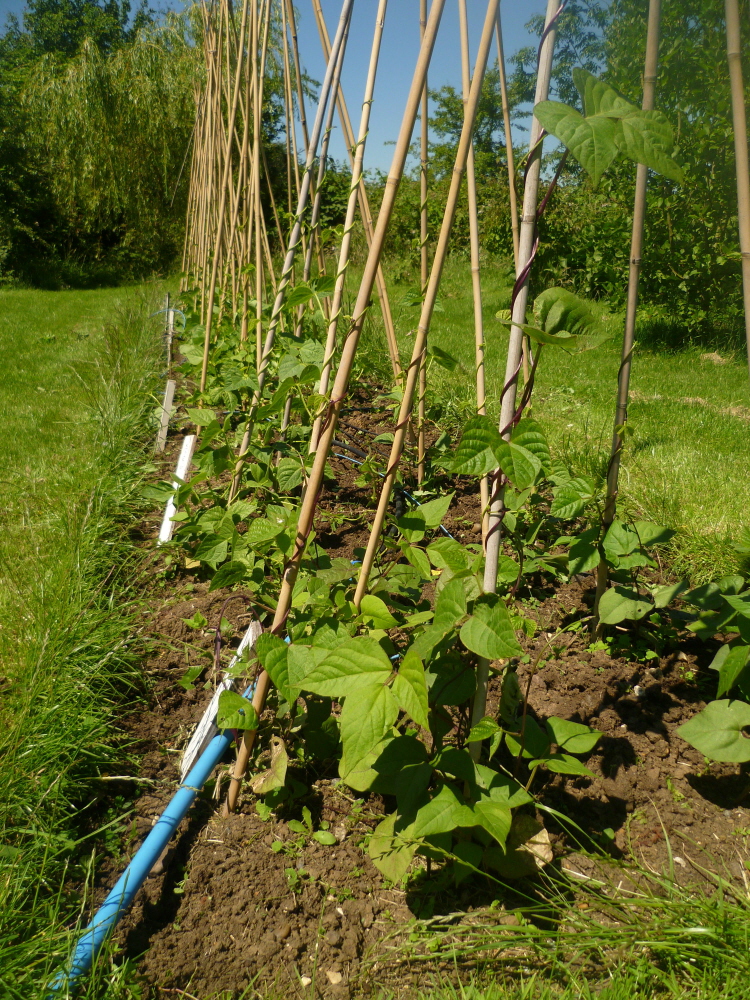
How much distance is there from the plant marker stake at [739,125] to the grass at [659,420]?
38cm

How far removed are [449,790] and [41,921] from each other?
681mm

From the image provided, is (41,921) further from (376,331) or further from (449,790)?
(376,331)

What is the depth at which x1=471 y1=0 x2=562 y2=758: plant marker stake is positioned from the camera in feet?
2.86

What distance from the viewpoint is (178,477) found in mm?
2209

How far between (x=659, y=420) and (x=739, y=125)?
2.69m

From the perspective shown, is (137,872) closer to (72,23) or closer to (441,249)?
(441,249)

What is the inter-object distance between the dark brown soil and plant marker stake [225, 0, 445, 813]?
15 centimetres

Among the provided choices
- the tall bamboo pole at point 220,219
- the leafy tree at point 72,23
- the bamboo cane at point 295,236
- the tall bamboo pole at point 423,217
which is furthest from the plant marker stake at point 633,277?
the leafy tree at point 72,23

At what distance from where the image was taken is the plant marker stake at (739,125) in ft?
3.00

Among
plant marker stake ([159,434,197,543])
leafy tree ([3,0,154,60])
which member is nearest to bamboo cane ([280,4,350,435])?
plant marker stake ([159,434,197,543])

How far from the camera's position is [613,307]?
575cm

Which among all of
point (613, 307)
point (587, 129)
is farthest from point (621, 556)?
point (613, 307)

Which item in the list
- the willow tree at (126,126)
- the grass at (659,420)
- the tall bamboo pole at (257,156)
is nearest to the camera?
the grass at (659,420)

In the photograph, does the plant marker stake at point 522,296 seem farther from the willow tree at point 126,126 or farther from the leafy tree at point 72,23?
the leafy tree at point 72,23
